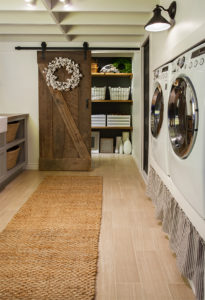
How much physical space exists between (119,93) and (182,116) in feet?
17.4

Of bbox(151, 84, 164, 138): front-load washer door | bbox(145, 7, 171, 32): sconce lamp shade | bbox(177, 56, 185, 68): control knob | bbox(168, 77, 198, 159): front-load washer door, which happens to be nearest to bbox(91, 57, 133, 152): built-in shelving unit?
bbox(151, 84, 164, 138): front-load washer door

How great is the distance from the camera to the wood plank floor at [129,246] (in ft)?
6.97

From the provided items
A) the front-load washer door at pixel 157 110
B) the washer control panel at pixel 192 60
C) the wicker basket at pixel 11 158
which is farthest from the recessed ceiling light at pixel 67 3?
the wicker basket at pixel 11 158

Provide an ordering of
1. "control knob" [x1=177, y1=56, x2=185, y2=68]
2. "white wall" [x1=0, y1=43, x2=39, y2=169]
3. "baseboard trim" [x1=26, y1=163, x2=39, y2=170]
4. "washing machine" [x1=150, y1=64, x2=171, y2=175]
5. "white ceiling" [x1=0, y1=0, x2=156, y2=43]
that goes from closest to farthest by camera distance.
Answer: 1. "control knob" [x1=177, y1=56, x2=185, y2=68]
2. "washing machine" [x1=150, y1=64, x2=171, y2=175]
3. "white ceiling" [x1=0, y1=0, x2=156, y2=43]
4. "white wall" [x1=0, y1=43, x2=39, y2=169]
5. "baseboard trim" [x1=26, y1=163, x2=39, y2=170]

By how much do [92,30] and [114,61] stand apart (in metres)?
3.04

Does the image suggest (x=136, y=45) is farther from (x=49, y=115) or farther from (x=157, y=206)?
(x=157, y=206)

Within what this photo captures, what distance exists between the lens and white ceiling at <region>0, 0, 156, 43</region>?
3.82 metres

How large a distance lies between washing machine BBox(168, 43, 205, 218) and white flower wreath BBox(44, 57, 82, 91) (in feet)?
10.5

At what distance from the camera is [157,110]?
344 centimetres

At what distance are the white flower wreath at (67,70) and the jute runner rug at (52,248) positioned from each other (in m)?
2.07

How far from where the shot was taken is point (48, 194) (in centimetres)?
429

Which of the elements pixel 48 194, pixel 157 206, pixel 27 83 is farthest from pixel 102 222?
pixel 27 83

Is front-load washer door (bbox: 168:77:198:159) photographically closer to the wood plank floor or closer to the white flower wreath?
the wood plank floor

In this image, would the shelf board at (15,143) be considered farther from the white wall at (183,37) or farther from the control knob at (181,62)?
the control knob at (181,62)
